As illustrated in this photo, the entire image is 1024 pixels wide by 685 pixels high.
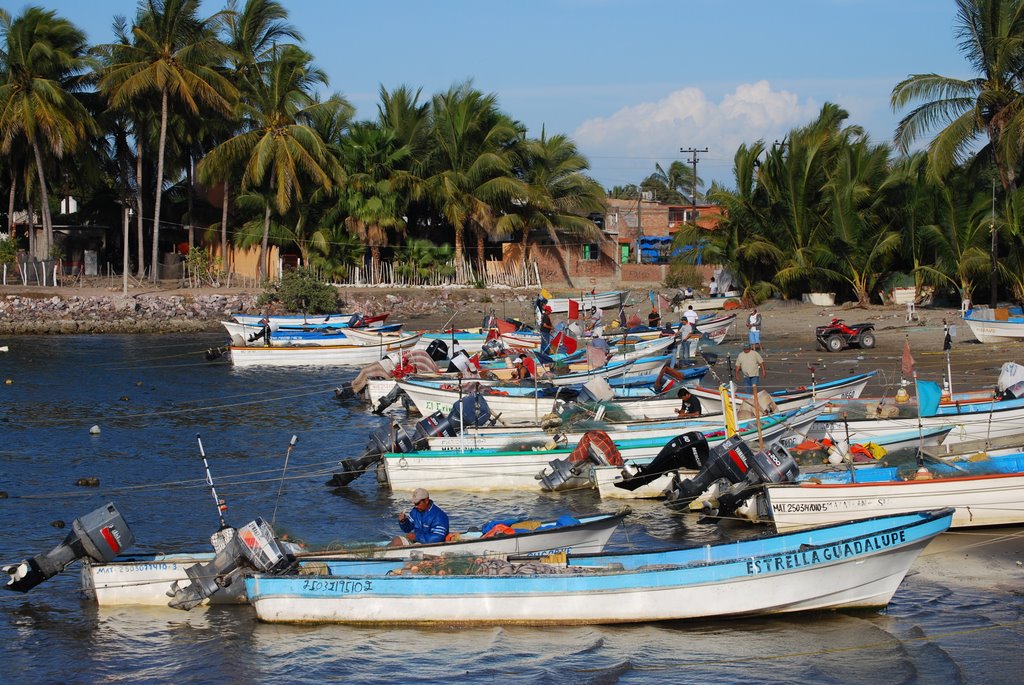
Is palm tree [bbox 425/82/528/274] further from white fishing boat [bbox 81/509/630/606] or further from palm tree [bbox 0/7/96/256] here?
white fishing boat [bbox 81/509/630/606]

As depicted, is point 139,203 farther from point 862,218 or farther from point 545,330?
point 862,218

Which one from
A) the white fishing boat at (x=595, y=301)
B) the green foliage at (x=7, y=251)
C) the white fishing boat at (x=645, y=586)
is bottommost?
the white fishing boat at (x=645, y=586)

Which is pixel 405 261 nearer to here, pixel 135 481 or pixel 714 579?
pixel 135 481

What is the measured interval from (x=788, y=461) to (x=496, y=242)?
5143cm

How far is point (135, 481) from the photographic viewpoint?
22781 millimetres

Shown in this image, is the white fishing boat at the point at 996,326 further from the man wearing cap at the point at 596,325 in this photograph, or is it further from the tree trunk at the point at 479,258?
the tree trunk at the point at 479,258

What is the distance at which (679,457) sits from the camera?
17.8 m

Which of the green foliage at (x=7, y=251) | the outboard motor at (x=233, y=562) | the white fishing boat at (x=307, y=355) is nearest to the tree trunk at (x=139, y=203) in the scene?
the green foliage at (x=7, y=251)

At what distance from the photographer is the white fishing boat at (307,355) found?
1644 inches

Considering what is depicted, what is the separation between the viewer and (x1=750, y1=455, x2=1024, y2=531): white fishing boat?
15719mm

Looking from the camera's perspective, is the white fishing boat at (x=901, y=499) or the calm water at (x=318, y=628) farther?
the white fishing boat at (x=901, y=499)

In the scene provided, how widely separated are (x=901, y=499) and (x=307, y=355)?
2939cm

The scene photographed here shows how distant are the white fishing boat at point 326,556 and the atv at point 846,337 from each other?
71.6 feet

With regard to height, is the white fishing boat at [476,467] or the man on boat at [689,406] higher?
the man on boat at [689,406]
